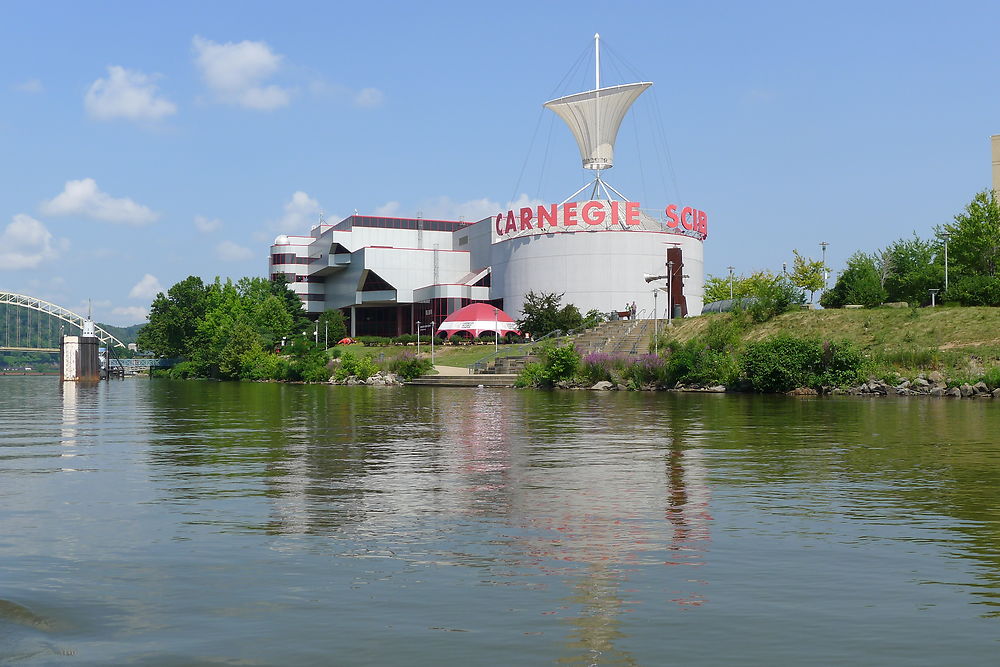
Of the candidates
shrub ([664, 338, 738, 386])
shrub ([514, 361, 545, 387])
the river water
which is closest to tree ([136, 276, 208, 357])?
shrub ([514, 361, 545, 387])

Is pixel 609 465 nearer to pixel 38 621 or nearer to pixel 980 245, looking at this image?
pixel 38 621

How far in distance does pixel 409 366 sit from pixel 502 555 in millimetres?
69924

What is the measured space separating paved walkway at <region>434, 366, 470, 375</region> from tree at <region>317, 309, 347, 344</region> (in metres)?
50.1

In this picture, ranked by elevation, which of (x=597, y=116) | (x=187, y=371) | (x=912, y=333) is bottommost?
(x=187, y=371)

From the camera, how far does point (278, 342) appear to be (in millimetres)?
137375

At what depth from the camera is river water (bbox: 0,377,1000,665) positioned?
6965 millimetres

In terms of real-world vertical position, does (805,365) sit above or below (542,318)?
below

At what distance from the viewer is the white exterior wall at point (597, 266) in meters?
114

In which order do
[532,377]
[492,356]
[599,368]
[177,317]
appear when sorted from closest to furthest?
[599,368] < [532,377] < [492,356] < [177,317]

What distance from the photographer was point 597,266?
114438 mm

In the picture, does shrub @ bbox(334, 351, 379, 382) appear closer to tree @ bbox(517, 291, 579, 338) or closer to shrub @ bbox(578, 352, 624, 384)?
tree @ bbox(517, 291, 579, 338)

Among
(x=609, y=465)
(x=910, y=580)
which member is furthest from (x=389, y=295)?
(x=910, y=580)

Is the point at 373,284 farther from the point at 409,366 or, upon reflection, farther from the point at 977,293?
the point at 977,293

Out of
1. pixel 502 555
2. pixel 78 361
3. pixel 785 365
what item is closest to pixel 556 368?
pixel 785 365
